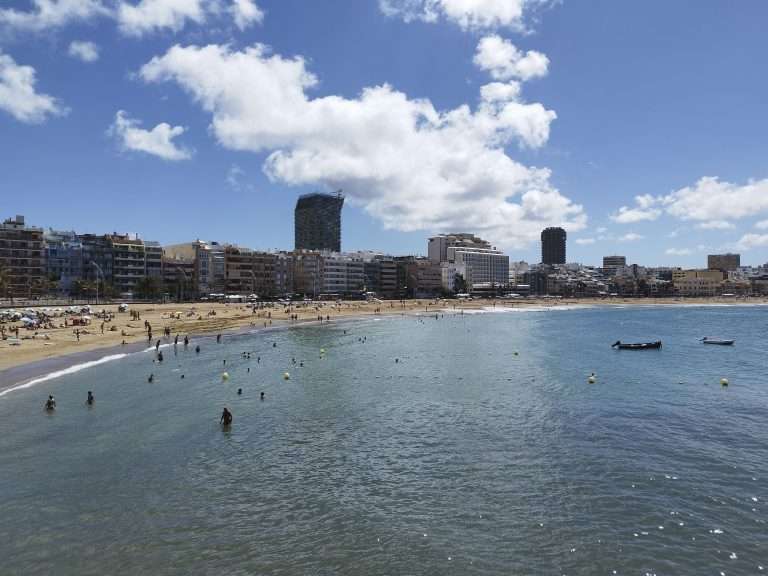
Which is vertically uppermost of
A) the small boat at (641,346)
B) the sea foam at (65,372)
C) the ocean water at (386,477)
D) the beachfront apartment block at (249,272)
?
the beachfront apartment block at (249,272)

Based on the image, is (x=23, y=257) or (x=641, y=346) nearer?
(x=641, y=346)

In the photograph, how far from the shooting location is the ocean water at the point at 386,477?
1708cm

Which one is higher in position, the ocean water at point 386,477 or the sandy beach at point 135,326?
the sandy beach at point 135,326

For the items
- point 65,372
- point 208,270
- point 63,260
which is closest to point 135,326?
point 65,372

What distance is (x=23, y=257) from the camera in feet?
454

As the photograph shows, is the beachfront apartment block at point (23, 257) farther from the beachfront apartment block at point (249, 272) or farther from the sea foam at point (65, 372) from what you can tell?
the sea foam at point (65, 372)

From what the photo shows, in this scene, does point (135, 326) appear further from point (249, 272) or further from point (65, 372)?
point (249, 272)

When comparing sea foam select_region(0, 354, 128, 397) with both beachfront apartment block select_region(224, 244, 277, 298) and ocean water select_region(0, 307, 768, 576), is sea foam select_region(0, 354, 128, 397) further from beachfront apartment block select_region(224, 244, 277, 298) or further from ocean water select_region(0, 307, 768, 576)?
beachfront apartment block select_region(224, 244, 277, 298)

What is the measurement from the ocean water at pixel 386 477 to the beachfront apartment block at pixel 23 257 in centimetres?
10727

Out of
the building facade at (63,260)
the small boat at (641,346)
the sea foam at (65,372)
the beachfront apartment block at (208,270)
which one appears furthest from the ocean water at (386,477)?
the beachfront apartment block at (208,270)

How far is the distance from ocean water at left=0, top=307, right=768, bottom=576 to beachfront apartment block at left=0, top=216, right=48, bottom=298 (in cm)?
10727

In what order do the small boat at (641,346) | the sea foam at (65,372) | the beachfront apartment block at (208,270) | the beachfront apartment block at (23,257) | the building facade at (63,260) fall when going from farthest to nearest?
the beachfront apartment block at (208,270) → the building facade at (63,260) → the beachfront apartment block at (23,257) → the small boat at (641,346) → the sea foam at (65,372)

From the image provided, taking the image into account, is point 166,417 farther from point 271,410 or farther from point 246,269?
point 246,269

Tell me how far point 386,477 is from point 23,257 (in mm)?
147072
